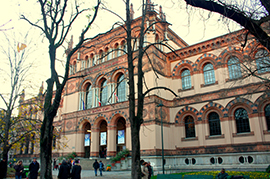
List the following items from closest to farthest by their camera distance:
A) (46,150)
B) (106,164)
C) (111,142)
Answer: (46,150), (106,164), (111,142)

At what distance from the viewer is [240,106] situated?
1984 centimetres

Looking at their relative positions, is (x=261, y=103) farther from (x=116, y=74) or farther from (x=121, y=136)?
(x=116, y=74)

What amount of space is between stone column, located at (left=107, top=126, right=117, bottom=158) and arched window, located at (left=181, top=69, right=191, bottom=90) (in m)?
9.24

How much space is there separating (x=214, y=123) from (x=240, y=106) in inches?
115

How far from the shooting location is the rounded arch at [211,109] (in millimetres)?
20656

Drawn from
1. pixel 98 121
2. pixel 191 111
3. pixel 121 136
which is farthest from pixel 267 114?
pixel 98 121

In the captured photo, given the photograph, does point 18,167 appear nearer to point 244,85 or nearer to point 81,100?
point 81,100

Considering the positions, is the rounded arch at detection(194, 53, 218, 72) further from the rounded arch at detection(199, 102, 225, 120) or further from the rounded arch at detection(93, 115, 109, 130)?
→ the rounded arch at detection(93, 115, 109, 130)

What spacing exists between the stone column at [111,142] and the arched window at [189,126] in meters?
8.10

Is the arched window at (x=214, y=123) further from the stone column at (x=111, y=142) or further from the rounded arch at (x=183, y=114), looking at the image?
the stone column at (x=111, y=142)

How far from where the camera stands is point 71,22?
38.6 ft

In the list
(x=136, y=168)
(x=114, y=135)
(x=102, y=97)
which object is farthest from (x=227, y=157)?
(x=102, y=97)

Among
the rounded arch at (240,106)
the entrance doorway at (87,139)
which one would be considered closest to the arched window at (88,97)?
the entrance doorway at (87,139)

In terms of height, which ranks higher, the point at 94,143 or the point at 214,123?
the point at 214,123
